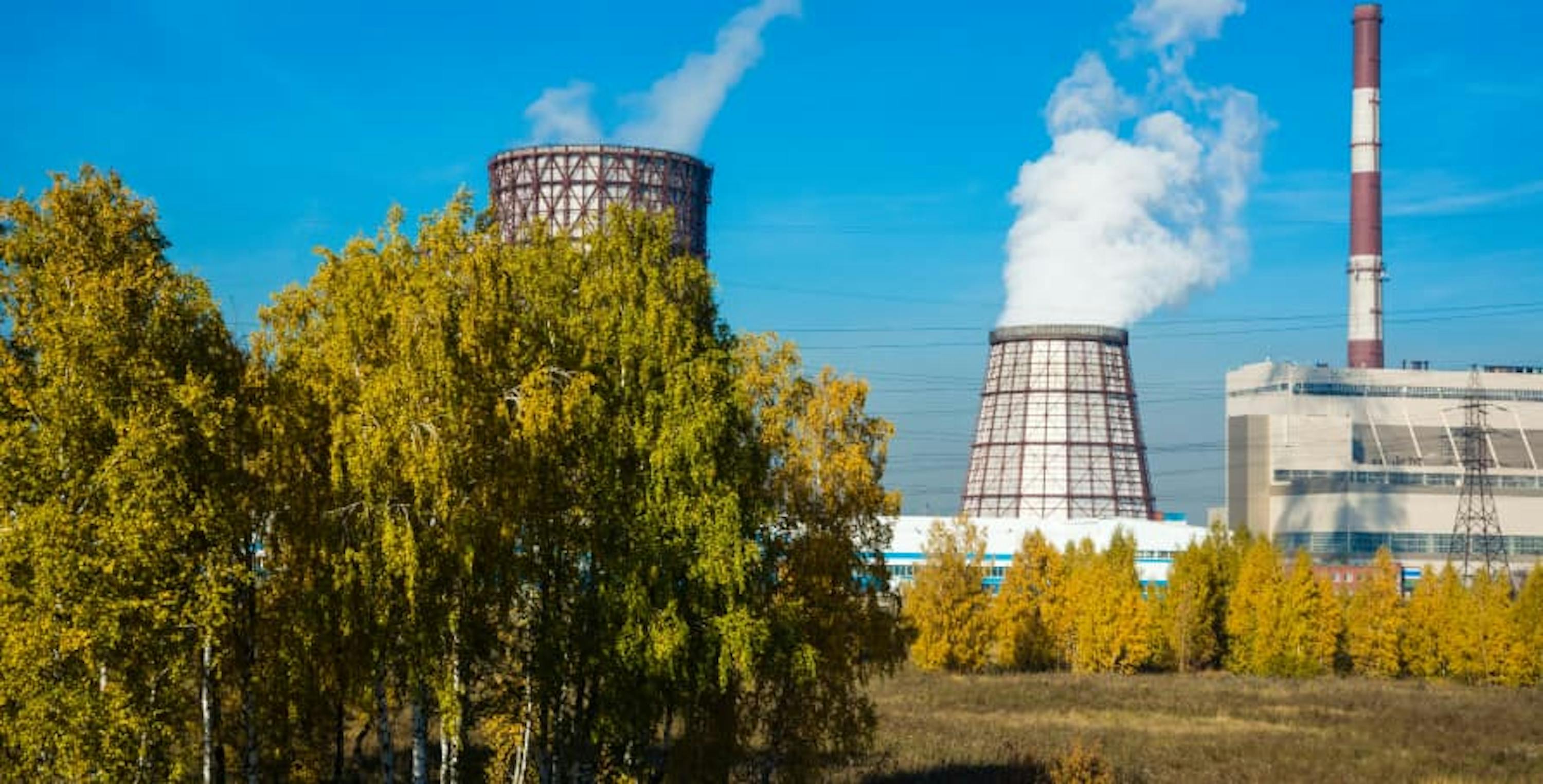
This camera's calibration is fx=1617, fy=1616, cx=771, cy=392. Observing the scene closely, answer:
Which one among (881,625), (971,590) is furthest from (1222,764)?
(971,590)

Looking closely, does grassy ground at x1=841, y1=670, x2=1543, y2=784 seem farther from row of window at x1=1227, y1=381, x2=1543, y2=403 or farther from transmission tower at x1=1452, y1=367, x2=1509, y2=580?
row of window at x1=1227, y1=381, x2=1543, y2=403

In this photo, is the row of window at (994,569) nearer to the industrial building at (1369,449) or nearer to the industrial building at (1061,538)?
the industrial building at (1061,538)

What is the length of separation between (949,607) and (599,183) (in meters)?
45.8

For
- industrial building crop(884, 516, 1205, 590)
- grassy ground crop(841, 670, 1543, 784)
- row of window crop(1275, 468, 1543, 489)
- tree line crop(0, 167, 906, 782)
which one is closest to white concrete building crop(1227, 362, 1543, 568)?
row of window crop(1275, 468, 1543, 489)

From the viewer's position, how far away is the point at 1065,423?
93.0m

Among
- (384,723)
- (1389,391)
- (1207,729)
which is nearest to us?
(384,723)

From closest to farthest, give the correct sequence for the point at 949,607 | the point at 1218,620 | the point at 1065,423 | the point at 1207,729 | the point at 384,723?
the point at 384,723, the point at 1207,729, the point at 949,607, the point at 1218,620, the point at 1065,423

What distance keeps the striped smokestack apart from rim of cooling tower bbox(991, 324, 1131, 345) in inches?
854

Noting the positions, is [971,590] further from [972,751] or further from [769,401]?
[769,401]

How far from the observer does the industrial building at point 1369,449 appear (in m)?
105

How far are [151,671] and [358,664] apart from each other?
2.16 meters

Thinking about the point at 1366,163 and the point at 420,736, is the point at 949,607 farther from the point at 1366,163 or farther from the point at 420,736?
the point at 1366,163

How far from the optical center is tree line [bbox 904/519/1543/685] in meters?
60.3

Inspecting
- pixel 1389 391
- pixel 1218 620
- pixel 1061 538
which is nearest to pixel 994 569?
pixel 1061 538
